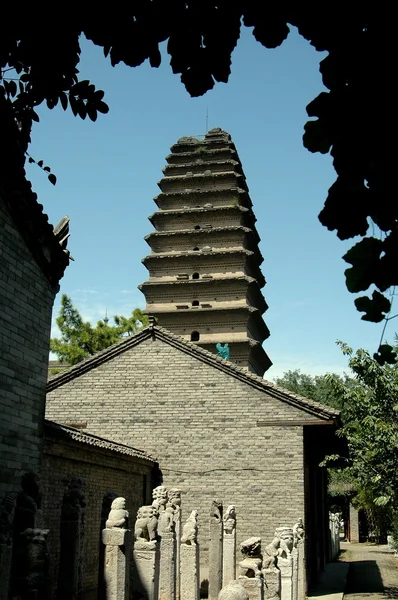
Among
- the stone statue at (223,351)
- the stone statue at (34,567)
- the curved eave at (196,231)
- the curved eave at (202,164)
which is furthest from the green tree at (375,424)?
the curved eave at (202,164)

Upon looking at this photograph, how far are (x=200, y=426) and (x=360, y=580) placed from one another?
804cm

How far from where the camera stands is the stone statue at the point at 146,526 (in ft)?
33.9

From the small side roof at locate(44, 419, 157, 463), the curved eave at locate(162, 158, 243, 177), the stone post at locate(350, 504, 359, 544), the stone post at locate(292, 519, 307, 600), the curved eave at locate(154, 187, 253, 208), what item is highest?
the curved eave at locate(162, 158, 243, 177)

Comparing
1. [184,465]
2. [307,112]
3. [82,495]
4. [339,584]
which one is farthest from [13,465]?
[339,584]

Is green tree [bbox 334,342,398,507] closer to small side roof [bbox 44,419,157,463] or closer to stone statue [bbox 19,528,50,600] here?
small side roof [bbox 44,419,157,463]

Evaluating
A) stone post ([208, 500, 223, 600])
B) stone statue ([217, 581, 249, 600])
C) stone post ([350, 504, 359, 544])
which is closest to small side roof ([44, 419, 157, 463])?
stone post ([208, 500, 223, 600])

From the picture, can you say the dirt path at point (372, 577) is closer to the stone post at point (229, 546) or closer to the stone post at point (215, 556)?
the stone post at point (229, 546)

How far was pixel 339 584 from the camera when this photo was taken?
20.7 meters

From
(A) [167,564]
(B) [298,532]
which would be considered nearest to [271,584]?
(A) [167,564]

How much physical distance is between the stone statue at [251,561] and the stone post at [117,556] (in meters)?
1.98

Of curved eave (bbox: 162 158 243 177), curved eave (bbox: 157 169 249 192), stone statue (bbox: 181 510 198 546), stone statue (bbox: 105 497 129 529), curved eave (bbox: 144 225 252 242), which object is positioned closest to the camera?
stone statue (bbox: 105 497 129 529)

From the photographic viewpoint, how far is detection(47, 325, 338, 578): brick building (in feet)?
62.7

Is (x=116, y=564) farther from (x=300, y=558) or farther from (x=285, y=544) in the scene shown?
(x=300, y=558)

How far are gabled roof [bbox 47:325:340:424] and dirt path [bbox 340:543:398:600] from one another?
490cm
